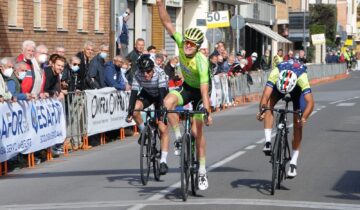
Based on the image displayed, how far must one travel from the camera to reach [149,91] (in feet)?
47.1

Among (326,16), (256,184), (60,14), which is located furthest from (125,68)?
(326,16)

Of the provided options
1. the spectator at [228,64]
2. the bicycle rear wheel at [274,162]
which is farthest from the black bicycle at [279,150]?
the spectator at [228,64]

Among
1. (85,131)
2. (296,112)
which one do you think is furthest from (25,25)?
(296,112)

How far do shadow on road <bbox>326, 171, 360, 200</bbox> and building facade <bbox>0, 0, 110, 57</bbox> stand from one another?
1423 centimetres

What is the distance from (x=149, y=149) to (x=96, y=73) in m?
8.60

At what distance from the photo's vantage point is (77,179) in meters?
14.8

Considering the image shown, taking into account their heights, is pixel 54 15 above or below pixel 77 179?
above

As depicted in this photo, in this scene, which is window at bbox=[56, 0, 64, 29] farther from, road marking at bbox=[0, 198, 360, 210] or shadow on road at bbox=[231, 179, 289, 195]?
road marking at bbox=[0, 198, 360, 210]

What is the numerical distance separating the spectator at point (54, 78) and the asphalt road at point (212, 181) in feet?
3.90

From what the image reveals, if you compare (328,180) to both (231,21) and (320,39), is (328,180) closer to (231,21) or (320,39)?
(231,21)

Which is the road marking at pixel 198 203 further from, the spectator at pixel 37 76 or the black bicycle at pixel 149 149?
the spectator at pixel 37 76

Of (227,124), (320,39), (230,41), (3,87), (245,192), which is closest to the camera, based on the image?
(245,192)

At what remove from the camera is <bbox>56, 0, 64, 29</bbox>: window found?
31812 millimetres

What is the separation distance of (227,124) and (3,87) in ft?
35.6
